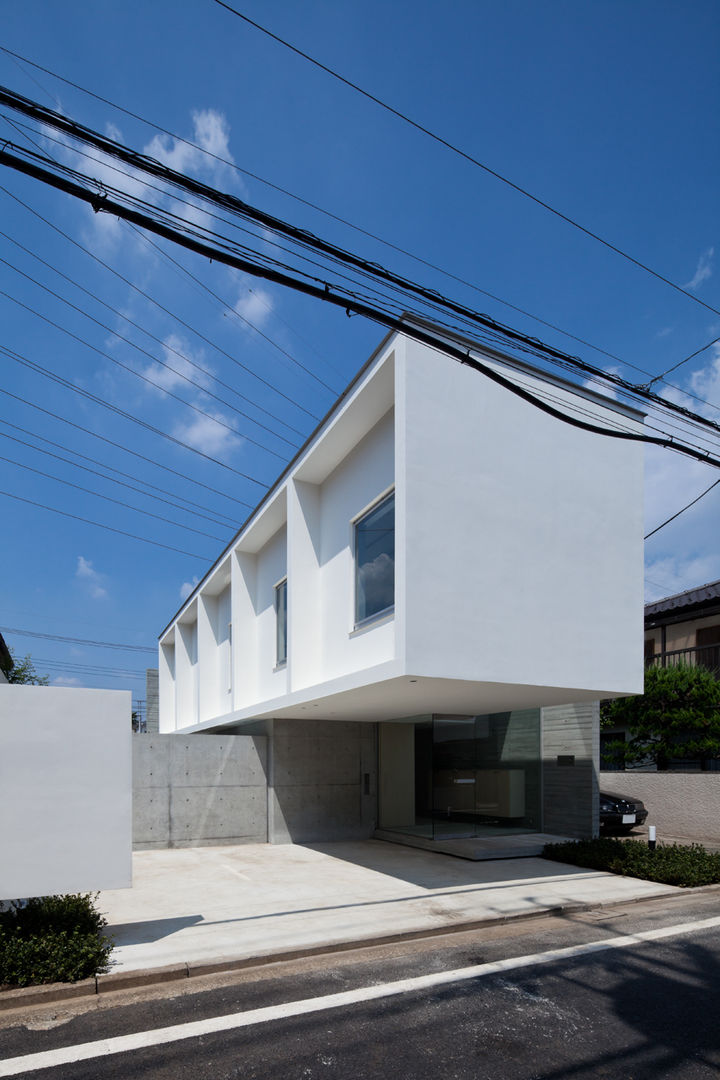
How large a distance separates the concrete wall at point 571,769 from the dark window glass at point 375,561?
21.1 feet

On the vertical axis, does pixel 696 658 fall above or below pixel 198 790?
above

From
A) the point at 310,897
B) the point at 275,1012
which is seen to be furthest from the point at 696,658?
the point at 275,1012

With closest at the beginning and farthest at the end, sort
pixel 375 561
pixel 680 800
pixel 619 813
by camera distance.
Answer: pixel 375 561, pixel 619 813, pixel 680 800

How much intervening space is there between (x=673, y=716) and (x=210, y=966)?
1562 centimetres

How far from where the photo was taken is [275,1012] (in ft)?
20.3

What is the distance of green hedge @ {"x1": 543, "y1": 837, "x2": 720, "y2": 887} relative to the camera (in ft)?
38.6

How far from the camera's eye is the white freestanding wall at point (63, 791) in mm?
7309

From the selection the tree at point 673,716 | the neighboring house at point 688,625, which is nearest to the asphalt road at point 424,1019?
the tree at point 673,716

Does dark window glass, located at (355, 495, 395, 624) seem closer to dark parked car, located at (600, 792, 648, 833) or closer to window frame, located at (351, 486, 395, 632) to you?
window frame, located at (351, 486, 395, 632)

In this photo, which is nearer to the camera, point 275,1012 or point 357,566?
point 275,1012

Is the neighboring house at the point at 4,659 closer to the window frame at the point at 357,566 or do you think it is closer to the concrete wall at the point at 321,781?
the window frame at the point at 357,566

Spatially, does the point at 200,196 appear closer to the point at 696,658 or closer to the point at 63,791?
the point at 63,791

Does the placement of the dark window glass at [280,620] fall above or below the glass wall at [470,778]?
above

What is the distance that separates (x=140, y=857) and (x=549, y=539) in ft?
32.5
